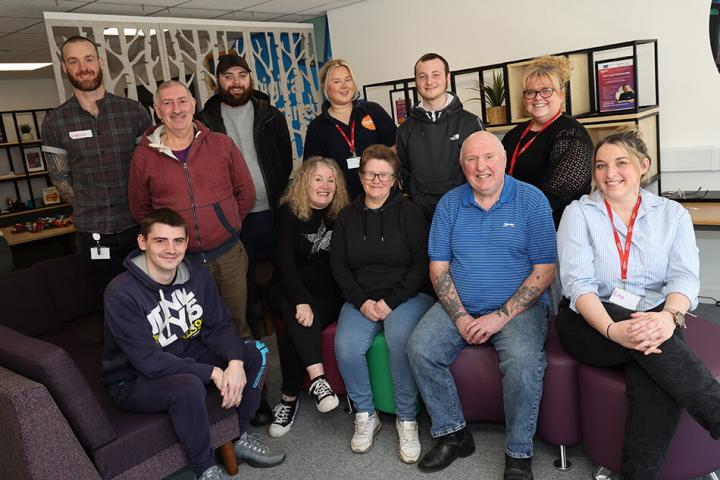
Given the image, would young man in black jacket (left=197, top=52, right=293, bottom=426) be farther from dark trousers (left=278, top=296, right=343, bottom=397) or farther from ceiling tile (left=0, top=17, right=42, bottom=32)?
ceiling tile (left=0, top=17, right=42, bottom=32)

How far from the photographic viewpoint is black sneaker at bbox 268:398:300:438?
2.78m

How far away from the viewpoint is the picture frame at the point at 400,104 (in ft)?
16.3

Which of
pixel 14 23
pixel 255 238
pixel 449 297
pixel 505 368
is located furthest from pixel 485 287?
pixel 14 23

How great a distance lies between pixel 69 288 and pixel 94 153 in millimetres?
1094

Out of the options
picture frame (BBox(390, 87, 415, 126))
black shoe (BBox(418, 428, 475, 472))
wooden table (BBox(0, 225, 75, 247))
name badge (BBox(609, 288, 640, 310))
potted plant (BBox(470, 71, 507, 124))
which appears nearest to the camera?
name badge (BBox(609, 288, 640, 310))

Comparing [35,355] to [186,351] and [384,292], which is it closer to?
[186,351]

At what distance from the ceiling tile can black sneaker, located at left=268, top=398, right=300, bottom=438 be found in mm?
3960

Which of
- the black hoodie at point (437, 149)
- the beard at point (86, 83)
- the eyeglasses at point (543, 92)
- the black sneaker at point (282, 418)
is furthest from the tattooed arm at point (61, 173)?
the eyeglasses at point (543, 92)

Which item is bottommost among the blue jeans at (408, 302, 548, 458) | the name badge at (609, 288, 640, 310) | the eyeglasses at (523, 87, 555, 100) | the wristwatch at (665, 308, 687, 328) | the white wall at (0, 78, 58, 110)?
the blue jeans at (408, 302, 548, 458)

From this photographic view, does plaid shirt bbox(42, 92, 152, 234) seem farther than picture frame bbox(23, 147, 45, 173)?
No

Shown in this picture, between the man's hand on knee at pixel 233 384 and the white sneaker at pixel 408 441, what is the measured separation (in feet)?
2.27

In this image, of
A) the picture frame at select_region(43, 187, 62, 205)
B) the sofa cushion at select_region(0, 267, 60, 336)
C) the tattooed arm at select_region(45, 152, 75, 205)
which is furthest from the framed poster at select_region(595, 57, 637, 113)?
the picture frame at select_region(43, 187, 62, 205)

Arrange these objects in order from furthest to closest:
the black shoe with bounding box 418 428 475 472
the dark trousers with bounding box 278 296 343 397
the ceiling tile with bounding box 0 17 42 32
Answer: the ceiling tile with bounding box 0 17 42 32
the dark trousers with bounding box 278 296 343 397
the black shoe with bounding box 418 428 475 472

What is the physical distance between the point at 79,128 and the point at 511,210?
2.11 metres
